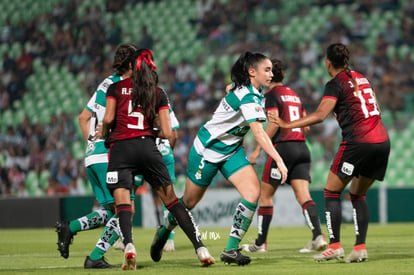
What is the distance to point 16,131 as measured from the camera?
23688 mm

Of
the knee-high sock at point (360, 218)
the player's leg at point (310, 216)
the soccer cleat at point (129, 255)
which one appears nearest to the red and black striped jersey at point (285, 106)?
the player's leg at point (310, 216)

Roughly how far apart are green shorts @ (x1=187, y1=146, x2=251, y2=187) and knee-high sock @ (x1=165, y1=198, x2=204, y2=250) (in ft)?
2.36

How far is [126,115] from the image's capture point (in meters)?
7.36

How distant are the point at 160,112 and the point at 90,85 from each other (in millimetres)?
17529

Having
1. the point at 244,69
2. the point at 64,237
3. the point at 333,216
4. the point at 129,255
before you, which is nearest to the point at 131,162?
the point at 129,255

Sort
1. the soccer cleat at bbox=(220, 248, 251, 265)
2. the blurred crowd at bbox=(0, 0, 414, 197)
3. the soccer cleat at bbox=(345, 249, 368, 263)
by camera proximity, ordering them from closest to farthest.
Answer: the soccer cleat at bbox=(220, 248, 251, 265)
the soccer cleat at bbox=(345, 249, 368, 263)
the blurred crowd at bbox=(0, 0, 414, 197)

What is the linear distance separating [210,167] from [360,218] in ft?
5.63

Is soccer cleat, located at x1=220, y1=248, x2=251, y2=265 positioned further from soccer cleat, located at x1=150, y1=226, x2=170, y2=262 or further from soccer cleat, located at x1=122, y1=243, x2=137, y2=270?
soccer cleat, located at x1=122, y1=243, x2=137, y2=270

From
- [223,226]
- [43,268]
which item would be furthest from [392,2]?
[43,268]

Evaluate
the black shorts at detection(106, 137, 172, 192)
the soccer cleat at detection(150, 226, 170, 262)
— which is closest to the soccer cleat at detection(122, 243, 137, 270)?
the black shorts at detection(106, 137, 172, 192)

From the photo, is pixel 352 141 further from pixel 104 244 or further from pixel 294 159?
pixel 104 244

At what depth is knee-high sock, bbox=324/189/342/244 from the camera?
319 inches

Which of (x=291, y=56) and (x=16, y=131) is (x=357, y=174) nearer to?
(x=291, y=56)

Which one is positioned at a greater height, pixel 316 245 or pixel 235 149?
pixel 235 149
